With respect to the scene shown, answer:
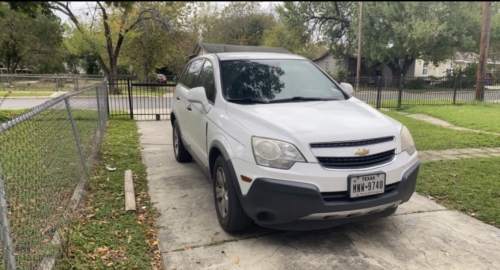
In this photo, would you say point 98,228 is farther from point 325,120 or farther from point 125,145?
point 125,145

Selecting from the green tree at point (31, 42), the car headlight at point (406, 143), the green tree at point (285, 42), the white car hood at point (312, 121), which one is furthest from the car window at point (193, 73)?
the green tree at point (285, 42)

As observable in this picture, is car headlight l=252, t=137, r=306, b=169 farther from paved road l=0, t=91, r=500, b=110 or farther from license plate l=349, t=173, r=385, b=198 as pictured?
paved road l=0, t=91, r=500, b=110

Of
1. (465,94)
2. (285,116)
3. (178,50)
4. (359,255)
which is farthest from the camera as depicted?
(178,50)

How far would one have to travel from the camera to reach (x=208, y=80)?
4.53 metres

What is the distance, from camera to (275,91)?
403cm

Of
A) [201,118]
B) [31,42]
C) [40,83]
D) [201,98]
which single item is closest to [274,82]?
[201,98]

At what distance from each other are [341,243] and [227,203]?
111cm

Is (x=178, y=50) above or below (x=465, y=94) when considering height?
above

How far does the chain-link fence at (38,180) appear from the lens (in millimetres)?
2744

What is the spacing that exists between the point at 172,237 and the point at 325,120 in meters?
1.83

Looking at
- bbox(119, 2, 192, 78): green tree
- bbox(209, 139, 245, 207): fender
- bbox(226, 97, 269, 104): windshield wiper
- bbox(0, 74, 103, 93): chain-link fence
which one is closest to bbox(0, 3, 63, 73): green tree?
bbox(119, 2, 192, 78): green tree

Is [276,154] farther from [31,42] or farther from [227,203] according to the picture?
[31,42]

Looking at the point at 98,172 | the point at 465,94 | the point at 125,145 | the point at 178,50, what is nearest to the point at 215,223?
the point at 98,172

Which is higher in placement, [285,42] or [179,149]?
[285,42]
